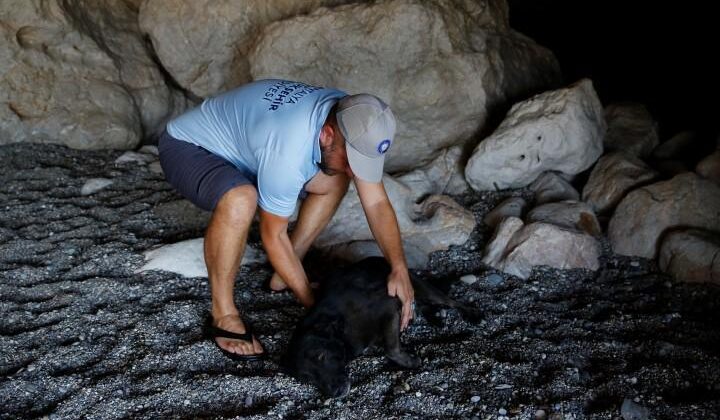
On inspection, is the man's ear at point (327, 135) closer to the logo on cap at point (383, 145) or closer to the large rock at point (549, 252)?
the logo on cap at point (383, 145)

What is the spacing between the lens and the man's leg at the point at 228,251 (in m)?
3.58

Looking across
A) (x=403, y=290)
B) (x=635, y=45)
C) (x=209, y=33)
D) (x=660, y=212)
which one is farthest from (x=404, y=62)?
(x=635, y=45)

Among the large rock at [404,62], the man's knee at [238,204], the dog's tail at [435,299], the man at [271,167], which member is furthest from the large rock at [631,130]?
the man's knee at [238,204]

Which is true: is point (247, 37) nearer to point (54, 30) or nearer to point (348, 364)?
point (54, 30)

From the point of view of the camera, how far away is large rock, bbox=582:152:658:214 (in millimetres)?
4961

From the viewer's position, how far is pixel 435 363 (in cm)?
352

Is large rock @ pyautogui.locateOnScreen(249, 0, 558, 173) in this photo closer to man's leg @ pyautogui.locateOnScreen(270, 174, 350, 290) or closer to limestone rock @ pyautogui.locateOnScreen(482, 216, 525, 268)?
limestone rock @ pyautogui.locateOnScreen(482, 216, 525, 268)

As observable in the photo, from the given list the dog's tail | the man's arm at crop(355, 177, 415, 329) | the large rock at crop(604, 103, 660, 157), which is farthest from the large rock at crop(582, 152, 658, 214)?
the man's arm at crop(355, 177, 415, 329)

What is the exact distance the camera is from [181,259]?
14.7 feet

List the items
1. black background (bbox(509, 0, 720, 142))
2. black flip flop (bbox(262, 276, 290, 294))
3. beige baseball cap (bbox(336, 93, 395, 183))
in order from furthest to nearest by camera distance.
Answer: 1. black background (bbox(509, 0, 720, 142))
2. black flip flop (bbox(262, 276, 290, 294))
3. beige baseball cap (bbox(336, 93, 395, 183))

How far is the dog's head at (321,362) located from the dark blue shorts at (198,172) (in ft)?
2.83

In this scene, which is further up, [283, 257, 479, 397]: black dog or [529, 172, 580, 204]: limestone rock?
[283, 257, 479, 397]: black dog

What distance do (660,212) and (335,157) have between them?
7.45 ft

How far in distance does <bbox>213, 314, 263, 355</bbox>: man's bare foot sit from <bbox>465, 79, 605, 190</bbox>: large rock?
235 centimetres
